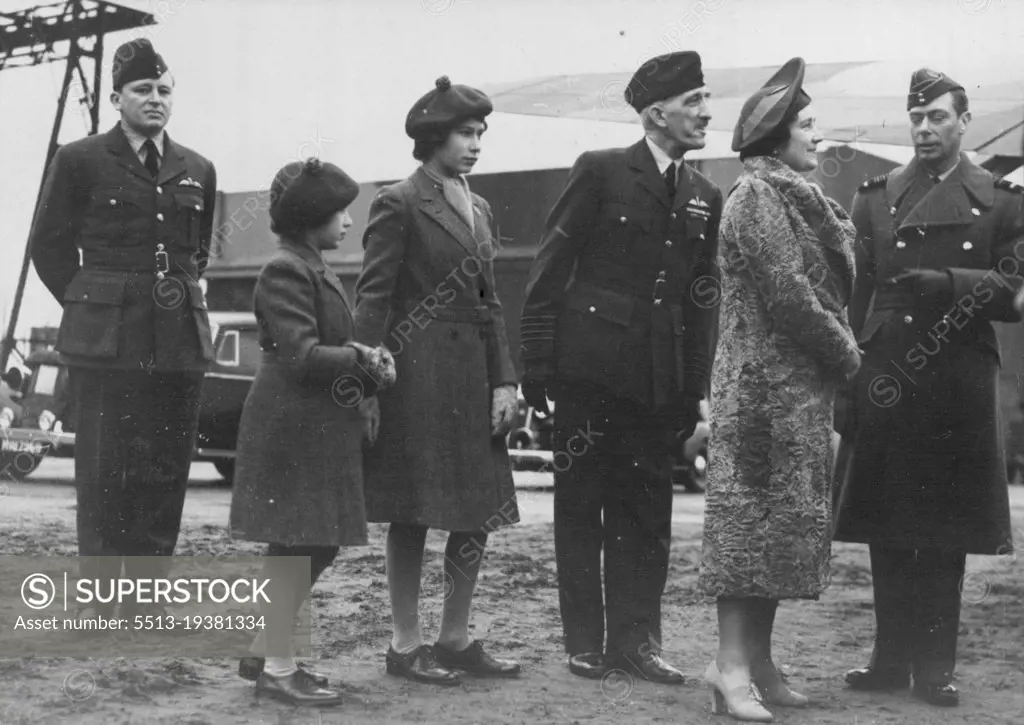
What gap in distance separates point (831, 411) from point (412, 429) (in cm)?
134

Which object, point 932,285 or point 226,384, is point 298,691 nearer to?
point 932,285

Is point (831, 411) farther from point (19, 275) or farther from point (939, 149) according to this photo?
point (19, 275)

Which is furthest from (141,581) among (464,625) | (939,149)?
(939,149)

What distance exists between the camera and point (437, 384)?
446 cm

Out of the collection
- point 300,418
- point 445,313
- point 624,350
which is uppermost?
point 445,313

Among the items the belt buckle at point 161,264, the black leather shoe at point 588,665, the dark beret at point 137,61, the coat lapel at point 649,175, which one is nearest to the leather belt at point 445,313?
the coat lapel at point 649,175

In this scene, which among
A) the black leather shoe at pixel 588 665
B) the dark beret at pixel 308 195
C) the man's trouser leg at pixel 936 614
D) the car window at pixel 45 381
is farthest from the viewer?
the car window at pixel 45 381

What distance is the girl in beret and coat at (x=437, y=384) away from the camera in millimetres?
4418

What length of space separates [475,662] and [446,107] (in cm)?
183

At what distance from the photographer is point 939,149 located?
178 inches

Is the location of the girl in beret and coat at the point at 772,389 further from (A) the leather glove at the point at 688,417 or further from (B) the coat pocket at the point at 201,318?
(B) the coat pocket at the point at 201,318

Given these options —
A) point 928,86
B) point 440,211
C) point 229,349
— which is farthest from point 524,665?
point 229,349

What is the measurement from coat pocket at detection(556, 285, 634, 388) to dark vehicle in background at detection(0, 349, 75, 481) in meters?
8.45

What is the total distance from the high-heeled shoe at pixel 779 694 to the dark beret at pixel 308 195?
6.44 ft
